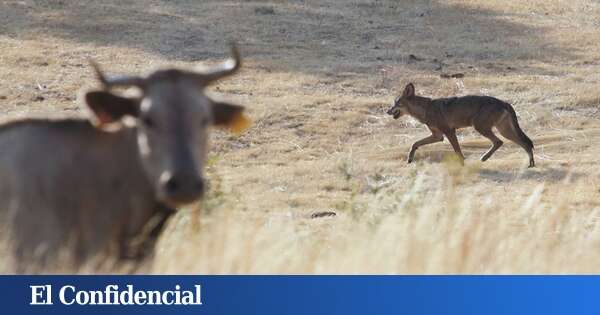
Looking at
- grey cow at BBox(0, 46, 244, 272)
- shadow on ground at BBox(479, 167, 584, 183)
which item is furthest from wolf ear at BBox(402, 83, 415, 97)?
grey cow at BBox(0, 46, 244, 272)

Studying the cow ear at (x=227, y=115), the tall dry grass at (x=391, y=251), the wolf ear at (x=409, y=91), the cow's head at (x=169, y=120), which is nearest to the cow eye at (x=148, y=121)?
the cow's head at (x=169, y=120)

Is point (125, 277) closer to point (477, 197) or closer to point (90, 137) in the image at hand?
point (90, 137)

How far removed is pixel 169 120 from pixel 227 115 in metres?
0.86

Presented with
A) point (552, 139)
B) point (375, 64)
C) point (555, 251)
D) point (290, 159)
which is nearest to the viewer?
point (555, 251)

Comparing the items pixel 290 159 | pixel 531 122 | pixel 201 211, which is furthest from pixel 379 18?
pixel 201 211

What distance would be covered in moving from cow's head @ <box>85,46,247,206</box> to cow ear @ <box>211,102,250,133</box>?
0.59 ft

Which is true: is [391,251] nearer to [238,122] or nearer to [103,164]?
[238,122]

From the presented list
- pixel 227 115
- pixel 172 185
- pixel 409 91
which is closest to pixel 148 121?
pixel 172 185

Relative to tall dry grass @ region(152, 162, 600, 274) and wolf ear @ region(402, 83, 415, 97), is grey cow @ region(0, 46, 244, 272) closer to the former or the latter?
tall dry grass @ region(152, 162, 600, 274)

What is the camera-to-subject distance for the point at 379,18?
128 feet

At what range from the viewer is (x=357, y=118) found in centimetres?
2670

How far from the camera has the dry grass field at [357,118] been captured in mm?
8109

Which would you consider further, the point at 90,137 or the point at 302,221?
the point at 302,221

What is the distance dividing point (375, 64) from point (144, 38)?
658 cm
